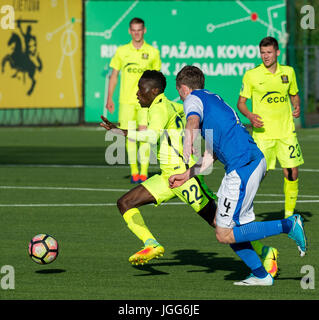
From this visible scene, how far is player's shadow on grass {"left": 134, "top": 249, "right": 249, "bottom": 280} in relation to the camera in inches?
379

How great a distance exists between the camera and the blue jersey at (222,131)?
336 inches

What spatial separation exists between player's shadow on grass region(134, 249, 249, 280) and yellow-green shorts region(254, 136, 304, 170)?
2464 mm

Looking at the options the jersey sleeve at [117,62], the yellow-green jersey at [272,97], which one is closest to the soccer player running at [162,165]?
the yellow-green jersey at [272,97]

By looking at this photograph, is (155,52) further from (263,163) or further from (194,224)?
(263,163)

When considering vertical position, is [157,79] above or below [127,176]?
above

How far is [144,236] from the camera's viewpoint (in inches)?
380

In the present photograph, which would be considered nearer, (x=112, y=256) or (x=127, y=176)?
(x=112, y=256)

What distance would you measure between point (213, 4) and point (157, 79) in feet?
66.7

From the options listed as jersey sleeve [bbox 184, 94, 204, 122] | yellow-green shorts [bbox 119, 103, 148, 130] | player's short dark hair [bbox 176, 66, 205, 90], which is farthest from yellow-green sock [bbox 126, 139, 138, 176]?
jersey sleeve [bbox 184, 94, 204, 122]

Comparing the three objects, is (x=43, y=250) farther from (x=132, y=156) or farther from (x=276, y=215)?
(x=132, y=156)

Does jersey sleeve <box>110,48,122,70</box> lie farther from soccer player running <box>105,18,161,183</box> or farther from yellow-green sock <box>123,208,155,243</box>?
yellow-green sock <box>123,208,155,243</box>

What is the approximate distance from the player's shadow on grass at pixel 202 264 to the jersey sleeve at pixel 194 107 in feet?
5.88

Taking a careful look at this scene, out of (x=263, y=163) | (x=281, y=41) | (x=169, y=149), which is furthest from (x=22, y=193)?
(x=281, y=41)
